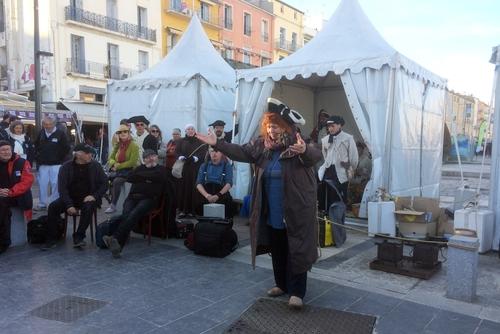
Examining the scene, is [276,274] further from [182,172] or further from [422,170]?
[422,170]

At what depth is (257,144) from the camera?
378 centimetres

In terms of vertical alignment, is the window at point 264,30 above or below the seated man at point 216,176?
above

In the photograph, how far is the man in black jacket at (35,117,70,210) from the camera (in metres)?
7.75

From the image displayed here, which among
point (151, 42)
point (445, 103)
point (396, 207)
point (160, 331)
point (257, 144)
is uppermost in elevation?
point (151, 42)

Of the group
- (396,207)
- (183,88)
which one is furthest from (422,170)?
(183,88)

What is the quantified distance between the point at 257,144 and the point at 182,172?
13.9 ft

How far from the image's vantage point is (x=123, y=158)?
7500 mm

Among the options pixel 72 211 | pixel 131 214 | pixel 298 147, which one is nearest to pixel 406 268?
pixel 298 147

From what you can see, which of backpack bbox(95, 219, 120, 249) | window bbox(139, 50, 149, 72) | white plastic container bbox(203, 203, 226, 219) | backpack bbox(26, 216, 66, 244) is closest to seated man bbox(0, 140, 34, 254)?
backpack bbox(26, 216, 66, 244)

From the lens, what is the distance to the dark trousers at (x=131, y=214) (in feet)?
17.7

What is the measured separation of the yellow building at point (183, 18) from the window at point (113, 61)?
4.15 m

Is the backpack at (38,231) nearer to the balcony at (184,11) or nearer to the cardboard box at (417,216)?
the cardboard box at (417,216)

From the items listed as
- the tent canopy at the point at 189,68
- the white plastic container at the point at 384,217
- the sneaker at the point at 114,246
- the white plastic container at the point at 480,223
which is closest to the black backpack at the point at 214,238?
the sneaker at the point at 114,246

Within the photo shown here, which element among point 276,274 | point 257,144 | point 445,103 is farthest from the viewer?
point 445,103
